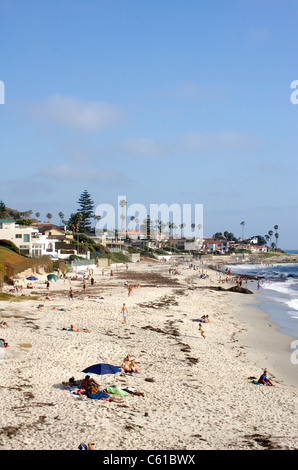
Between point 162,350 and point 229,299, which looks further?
point 229,299

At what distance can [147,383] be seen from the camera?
12477 mm

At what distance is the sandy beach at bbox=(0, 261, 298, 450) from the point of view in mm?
8938

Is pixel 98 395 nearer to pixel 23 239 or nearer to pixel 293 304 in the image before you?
pixel 293 304

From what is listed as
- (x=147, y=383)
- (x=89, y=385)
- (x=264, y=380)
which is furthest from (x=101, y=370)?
(x=264, y=380)

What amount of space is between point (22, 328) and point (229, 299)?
78.0 ft

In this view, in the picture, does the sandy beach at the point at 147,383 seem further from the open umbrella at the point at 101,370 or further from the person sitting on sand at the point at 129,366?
the open umbrella at the point at 101,370

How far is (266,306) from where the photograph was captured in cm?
3438

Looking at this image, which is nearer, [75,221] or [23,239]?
[23,239]

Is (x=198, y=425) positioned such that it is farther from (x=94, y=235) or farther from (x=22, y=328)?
(x=94, y=235)

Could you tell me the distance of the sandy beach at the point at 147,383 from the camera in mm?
8938

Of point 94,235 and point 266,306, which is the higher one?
point 94,235

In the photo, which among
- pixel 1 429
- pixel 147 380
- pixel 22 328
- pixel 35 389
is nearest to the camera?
pixel 1 429

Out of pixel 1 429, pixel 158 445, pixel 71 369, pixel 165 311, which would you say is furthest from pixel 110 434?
pixel 165 311

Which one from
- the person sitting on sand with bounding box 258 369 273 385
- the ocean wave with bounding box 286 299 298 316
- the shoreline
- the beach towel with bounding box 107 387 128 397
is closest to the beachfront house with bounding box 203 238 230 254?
the ocean wave with bounding box 286 299 298 316
